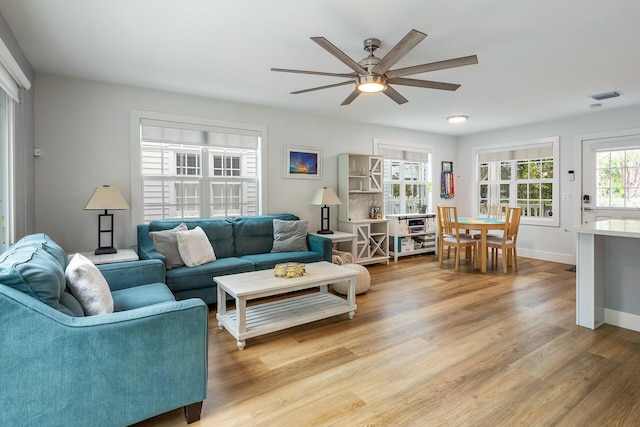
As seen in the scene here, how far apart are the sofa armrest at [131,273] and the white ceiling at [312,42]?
1840mm

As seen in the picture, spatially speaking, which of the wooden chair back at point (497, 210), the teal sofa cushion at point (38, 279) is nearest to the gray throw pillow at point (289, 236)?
the teal sofa cushion at point (38, 279)

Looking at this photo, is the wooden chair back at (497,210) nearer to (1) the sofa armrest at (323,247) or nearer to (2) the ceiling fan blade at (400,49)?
(1) the sofa armrest at (323,247)

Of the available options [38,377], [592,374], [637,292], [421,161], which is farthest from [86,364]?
[421,161]

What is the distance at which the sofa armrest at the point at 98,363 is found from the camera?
139 cm

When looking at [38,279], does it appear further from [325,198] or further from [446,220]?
[446,220]

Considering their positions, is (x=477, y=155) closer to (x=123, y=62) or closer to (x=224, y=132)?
(x=224, y=132)

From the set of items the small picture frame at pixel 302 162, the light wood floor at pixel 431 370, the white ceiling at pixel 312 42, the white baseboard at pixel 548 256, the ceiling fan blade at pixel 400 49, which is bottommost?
the light wood floor at pixel 431 370

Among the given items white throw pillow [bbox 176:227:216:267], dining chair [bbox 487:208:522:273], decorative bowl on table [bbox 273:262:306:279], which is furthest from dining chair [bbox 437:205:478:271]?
white throw pillow [bbox 176:227:216:267]

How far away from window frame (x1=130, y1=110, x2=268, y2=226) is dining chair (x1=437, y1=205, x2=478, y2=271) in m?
2.90

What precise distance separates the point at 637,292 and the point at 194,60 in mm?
4413

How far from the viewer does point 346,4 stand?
225 centimetres

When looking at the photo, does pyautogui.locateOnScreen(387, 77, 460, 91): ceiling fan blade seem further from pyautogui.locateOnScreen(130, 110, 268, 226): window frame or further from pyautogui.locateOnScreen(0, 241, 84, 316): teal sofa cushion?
pyautogui.locateOnScreen(0, 241, 84, 316): teal sofa cushion

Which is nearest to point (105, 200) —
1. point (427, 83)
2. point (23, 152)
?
point (23, 152)

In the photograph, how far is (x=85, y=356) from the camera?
4.89ft
